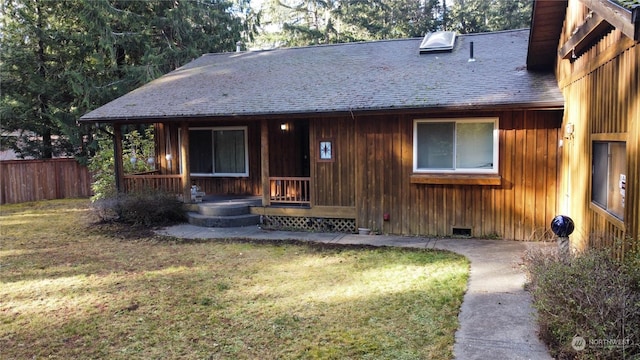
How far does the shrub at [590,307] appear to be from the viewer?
3.02 m

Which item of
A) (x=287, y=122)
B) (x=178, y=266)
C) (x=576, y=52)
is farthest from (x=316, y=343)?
(x=287, y=122)

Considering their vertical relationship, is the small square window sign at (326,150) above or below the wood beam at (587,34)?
below

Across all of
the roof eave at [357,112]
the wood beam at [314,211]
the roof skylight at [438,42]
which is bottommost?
the wood beam at [314,211]

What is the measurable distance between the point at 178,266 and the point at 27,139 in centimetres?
1599

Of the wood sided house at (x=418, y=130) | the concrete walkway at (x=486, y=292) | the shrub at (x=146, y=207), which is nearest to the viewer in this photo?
the concrete walkway at (x=486, y=292)

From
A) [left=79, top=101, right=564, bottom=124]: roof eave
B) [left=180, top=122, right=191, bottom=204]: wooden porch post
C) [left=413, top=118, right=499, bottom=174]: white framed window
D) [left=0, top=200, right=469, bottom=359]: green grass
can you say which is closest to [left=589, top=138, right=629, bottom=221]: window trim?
[left=0, top=200, right=469, bottom=359]: green grass

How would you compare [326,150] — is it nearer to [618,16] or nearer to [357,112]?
[357,112]

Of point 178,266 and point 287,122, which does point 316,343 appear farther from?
point 287,122

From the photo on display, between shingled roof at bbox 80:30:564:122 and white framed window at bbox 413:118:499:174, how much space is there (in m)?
0.62

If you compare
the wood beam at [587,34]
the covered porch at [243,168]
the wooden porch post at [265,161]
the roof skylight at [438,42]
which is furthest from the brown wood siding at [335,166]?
the wood beam at [587,34]

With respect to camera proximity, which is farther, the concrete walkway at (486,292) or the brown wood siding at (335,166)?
the brown wood siding at (335,166)

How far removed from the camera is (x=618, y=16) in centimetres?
382

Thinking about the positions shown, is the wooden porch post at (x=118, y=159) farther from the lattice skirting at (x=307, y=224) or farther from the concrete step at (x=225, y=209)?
the lattice skirting at (x=307, y=224)

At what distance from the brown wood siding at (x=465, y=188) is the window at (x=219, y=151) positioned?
420cm
